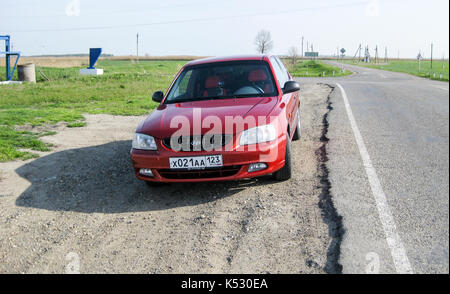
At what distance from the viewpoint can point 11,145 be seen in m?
7.09

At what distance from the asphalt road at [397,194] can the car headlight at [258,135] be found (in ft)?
2.76

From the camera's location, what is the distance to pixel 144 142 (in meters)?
4.49

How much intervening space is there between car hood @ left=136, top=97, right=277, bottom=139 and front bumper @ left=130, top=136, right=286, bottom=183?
229mm

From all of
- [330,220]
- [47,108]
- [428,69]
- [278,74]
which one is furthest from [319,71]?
[330,220]

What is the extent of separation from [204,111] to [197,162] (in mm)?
717

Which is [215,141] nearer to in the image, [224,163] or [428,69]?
[224,163]

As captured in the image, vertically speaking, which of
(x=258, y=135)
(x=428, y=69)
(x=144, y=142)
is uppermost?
(x=428, y=69)

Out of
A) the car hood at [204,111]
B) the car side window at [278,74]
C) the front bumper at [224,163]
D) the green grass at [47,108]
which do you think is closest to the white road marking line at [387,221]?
the front bumper at [224,163]

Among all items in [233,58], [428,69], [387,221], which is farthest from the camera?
[428,69]

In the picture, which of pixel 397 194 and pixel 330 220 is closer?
pixel 330 220

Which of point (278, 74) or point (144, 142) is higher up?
point (278, 74)
